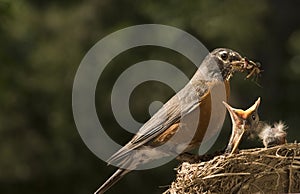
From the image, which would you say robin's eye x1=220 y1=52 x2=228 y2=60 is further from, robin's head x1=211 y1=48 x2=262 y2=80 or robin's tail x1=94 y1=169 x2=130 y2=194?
robin's tail x1=94 y1=169 x2=130 y2=194

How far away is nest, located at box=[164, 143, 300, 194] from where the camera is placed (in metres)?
4.65

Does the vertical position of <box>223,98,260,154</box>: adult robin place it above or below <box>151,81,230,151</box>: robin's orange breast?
below

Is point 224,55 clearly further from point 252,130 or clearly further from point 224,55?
point 252,130

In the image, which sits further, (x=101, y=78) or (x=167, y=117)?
(x=101, y=78)

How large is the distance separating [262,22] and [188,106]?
718 centimetres

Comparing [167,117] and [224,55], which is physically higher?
[224,55]

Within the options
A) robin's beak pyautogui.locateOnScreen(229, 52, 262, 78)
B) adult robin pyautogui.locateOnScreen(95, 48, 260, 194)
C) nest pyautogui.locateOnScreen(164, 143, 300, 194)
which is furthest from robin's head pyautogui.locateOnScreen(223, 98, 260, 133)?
nest pyautogui.locateOnScreen(164, 143, 300, 194)

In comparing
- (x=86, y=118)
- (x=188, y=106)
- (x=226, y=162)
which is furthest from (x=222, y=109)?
(x=86, y=118)

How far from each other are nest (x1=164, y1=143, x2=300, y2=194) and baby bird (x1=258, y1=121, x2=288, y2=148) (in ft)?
1.08

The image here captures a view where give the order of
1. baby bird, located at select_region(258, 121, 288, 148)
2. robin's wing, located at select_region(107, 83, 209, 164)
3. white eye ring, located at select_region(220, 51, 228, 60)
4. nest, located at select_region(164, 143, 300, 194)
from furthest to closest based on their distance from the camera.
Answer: white eye ring, located at select_region(220, 51, 228, 60)
robin's wing, located at select_region(107, 83, 209, 164)
baby bird, located at select_region(258, 121, 288, 148)
nest, located at select_region(164, 143, 300, 194)

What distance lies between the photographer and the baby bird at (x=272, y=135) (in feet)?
16.6

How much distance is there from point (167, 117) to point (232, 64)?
→ 20.2 inches

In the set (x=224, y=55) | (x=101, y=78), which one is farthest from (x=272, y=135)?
(x=101, y=78)

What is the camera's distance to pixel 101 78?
35.7 feet
